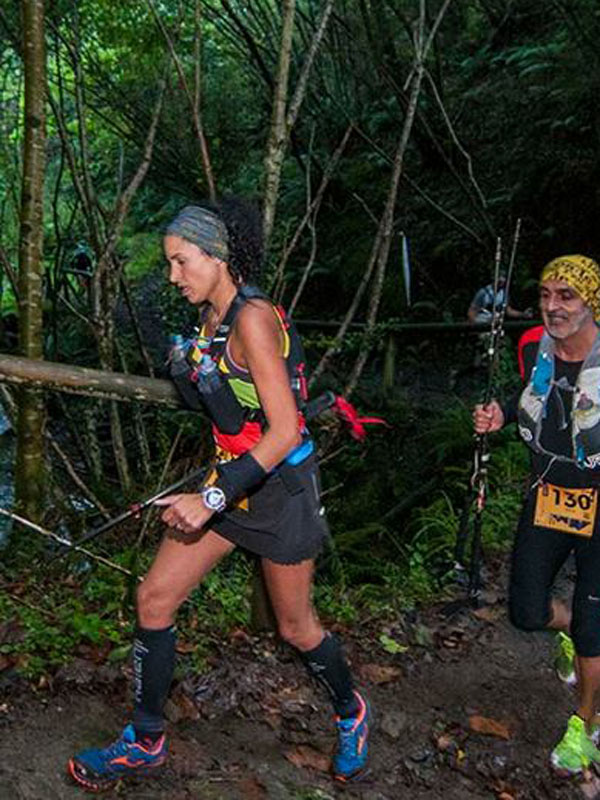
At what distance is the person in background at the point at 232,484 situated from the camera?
279 centimetres

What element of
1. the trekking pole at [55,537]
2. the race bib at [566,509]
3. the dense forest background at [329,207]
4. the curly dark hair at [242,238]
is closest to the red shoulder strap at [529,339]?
the race bib at [566,509]

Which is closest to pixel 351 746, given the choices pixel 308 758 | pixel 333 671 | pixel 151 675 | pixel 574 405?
pixel 308 758

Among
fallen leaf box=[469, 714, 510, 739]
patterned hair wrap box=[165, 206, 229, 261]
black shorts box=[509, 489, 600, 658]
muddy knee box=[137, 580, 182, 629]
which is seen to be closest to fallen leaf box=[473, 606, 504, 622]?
fallen leaf box=[469, 714, 510, 739]

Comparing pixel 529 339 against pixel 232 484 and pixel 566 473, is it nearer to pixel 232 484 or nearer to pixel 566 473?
pixel 566 473

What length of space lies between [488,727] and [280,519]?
196cm

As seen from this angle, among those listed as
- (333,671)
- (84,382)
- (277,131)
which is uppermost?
(277,131)

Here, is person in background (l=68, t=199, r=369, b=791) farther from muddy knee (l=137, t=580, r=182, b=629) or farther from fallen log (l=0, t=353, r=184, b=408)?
fallen log (l=0, t=353, r=184, b=408)

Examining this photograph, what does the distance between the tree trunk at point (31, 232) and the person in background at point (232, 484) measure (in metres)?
1.88

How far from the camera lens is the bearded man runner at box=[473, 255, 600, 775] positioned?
358 cm

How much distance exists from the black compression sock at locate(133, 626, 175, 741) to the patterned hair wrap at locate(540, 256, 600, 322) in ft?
7.03

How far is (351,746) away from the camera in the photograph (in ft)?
11.6

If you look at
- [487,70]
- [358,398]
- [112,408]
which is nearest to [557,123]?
[487,70]

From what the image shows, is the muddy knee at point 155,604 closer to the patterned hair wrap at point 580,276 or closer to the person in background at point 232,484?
the person in background at point 232,484

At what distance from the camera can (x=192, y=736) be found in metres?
3.67
